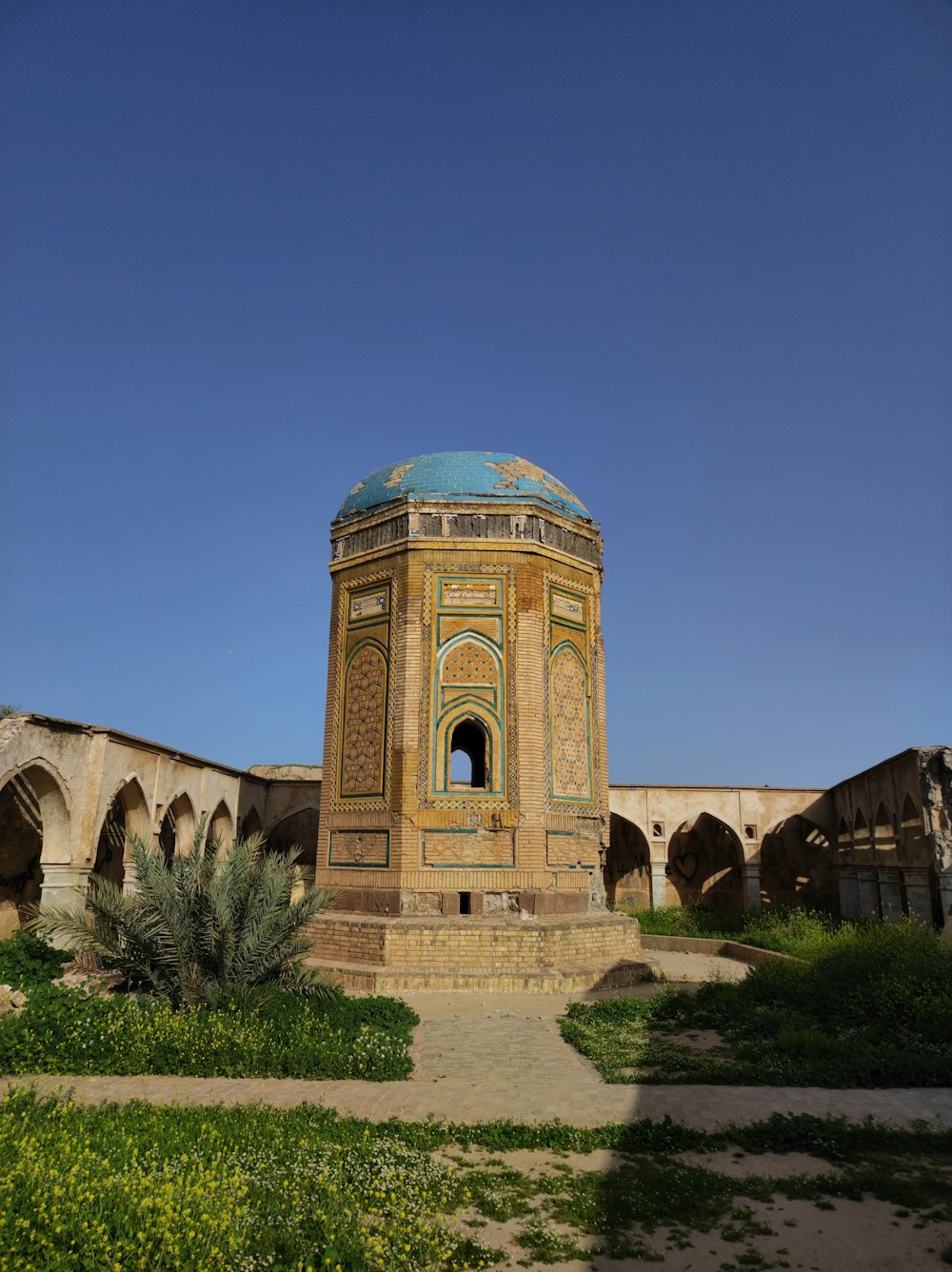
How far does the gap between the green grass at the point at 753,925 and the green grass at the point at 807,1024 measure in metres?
4.01

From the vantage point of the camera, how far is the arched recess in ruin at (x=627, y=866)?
2572 cm

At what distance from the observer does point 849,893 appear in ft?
70.8

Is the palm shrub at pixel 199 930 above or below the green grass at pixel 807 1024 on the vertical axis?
above

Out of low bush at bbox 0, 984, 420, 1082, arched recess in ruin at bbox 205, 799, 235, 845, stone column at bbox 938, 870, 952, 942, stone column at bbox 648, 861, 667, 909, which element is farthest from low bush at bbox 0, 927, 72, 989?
stone column at bbox 648, 861, 667, 909

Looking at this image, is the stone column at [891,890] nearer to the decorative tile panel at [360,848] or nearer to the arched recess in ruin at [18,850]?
the decorative tile panel at [360,848]

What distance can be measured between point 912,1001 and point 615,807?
14.5 m

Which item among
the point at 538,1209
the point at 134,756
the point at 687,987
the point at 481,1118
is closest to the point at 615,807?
the point at 687,987

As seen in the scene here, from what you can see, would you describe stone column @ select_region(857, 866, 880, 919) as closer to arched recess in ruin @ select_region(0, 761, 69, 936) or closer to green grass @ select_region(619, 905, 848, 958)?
green grass @ select_region(619, 905, 848, 958)

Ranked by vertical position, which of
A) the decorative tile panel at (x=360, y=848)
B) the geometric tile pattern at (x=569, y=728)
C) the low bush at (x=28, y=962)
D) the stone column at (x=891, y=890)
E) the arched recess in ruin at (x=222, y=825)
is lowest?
the low bush at (x=28, y=962)

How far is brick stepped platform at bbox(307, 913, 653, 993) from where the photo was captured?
12.9 m

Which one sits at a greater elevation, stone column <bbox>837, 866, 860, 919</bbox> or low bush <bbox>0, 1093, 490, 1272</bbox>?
stone column <bbox>837, 866, 860, 919</bbox>

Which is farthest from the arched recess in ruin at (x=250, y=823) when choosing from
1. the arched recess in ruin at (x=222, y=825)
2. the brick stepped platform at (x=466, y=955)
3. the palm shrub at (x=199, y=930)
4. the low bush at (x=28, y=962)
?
the palm shrub at (x=199, y=930)

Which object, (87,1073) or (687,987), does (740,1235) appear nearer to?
(87,1073)

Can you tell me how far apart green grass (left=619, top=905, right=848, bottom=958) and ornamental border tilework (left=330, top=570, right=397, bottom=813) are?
8091mm
